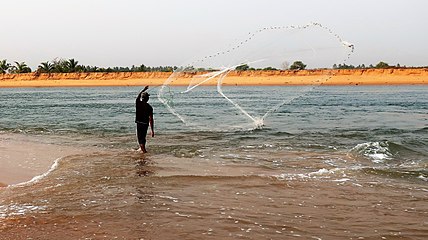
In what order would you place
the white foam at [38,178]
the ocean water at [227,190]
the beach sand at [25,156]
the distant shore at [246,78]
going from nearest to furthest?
the ocean water at [227,190], the white foam at [38,178], the beach sand at [25,156], the distant shore at [246,78]

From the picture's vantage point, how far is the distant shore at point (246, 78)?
81.6 metres

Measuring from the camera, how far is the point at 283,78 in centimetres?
8494

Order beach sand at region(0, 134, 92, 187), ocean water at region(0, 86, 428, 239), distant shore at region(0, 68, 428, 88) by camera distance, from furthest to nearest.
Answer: distant shore at region(0, 68, 428, 88)
beach sand at region(0, 134, 92, 187)
ocean water at region(0, 86, 428, 239)

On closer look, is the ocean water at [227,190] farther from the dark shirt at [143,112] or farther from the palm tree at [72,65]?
the palm tree at [72,65]

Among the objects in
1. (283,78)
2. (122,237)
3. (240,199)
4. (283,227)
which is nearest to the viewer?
(122,237)

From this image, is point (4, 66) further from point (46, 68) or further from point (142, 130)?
point (142, 130)

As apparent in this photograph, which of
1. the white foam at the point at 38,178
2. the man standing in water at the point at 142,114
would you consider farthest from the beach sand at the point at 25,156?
the man standing in water at the point at 142,114

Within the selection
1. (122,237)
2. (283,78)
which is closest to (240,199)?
(122,237)

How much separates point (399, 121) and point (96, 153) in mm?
15566

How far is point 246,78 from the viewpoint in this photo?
8888 centimetres

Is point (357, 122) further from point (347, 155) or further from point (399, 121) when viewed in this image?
point (347, 155)

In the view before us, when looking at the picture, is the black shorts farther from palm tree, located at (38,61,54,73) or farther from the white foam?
palm tree, located at (38,61,54,73)

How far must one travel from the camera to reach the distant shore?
8162 centimetres

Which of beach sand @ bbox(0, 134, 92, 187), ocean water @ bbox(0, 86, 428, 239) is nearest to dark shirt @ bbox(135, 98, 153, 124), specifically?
ocean water @ bbox(0, 86, 428, 239)
